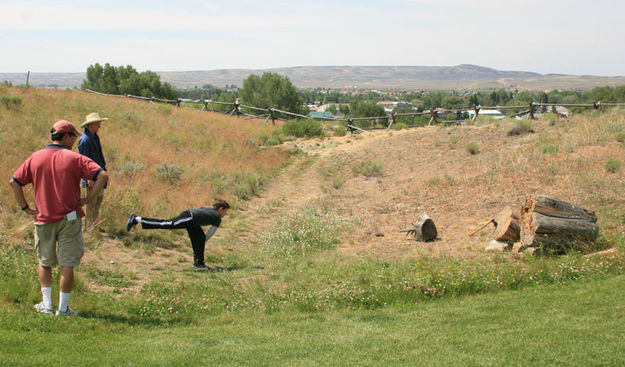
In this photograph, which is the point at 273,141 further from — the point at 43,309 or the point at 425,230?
the point at 43,309

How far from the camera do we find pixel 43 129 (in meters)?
16.4

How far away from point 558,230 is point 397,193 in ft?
24.1

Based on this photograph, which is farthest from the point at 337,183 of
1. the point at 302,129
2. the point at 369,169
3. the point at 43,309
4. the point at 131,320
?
the point at 43,309

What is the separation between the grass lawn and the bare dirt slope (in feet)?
8.52

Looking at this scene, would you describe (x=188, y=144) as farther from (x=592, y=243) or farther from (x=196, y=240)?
(x=592, y=243)

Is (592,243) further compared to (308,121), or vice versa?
(308,121)

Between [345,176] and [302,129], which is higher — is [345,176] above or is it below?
below

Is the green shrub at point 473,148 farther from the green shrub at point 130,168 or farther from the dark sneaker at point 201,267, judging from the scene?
the dark sneaker at point 201,267

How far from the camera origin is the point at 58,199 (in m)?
5.94

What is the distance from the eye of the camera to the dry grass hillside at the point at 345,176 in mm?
10477

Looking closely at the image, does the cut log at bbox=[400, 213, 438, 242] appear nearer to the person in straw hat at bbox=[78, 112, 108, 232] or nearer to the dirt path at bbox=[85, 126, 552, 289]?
the dirt path at bbox=[85, 126, 552, 289]

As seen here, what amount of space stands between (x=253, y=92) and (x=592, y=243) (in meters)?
90.2

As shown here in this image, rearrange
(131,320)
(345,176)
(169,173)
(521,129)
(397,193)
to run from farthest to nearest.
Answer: (521,129) < (345,176) < (397,193) < (169,173) < (131,320)

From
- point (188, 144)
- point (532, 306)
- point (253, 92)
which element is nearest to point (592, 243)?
point (532, 306)
